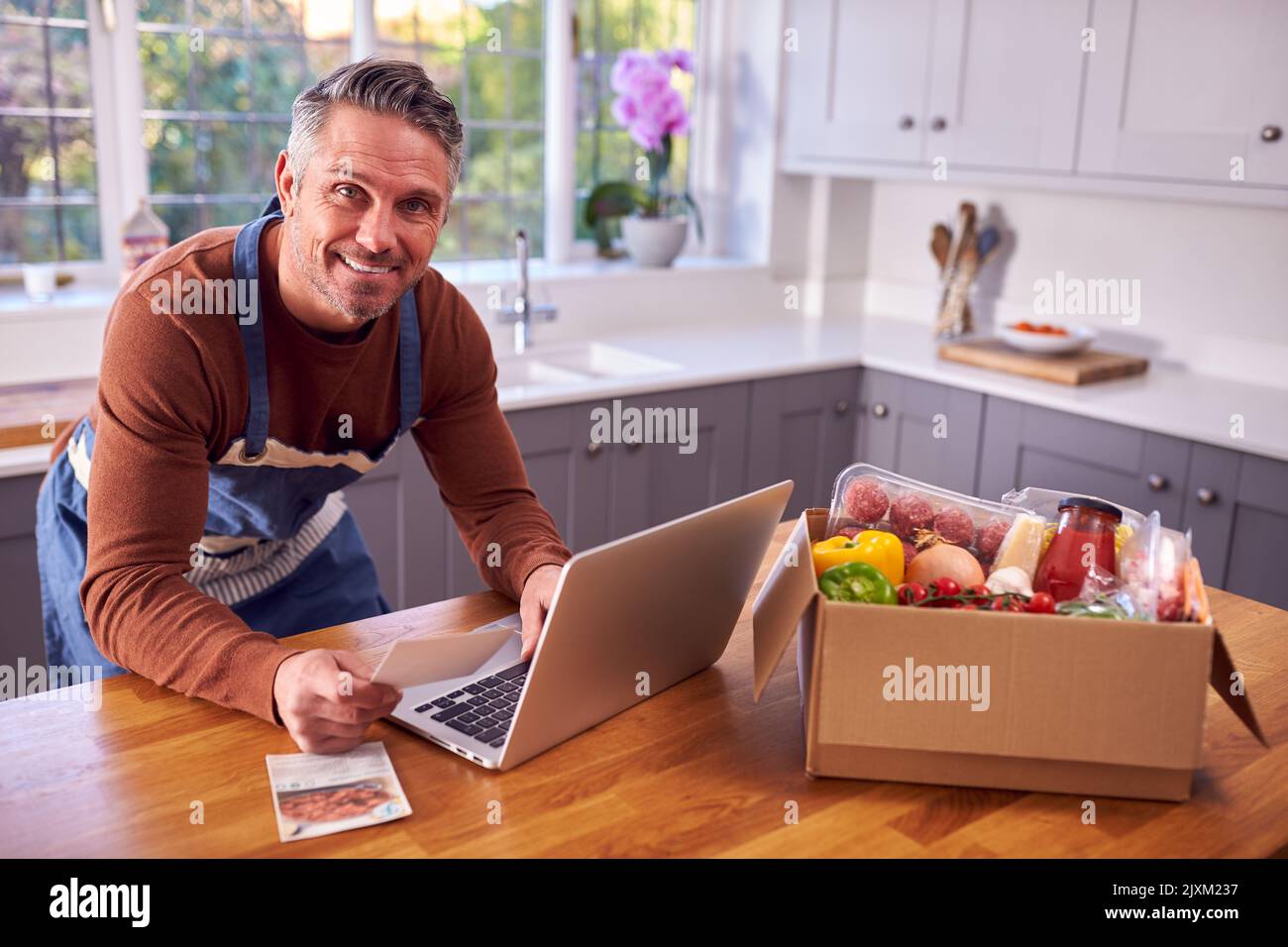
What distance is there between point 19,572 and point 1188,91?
107 inches

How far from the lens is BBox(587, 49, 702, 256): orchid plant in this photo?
355cm

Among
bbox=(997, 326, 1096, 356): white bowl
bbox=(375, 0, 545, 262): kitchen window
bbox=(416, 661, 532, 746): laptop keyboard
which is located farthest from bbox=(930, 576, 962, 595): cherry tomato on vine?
bbox=(375, 0, 545, 262): kitchen window

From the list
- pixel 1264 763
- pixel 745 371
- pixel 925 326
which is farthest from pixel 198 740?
pixel 925 326

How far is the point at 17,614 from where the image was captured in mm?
2295

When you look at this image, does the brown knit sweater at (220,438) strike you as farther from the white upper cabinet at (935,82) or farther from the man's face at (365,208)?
the white upper cabinet at (935,82)

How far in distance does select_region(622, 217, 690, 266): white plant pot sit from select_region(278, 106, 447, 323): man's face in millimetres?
2254

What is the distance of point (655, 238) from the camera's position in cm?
372

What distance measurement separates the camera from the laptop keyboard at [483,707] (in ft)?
4.08

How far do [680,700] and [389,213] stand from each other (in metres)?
Result: 0.66

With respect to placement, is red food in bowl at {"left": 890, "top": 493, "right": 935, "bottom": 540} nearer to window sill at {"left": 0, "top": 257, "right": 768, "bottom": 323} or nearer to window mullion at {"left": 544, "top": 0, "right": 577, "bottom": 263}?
window sill at {"left": 0, "top": 257, "right": 768, "bottom": 323}

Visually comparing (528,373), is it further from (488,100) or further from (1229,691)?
(1229,691)
